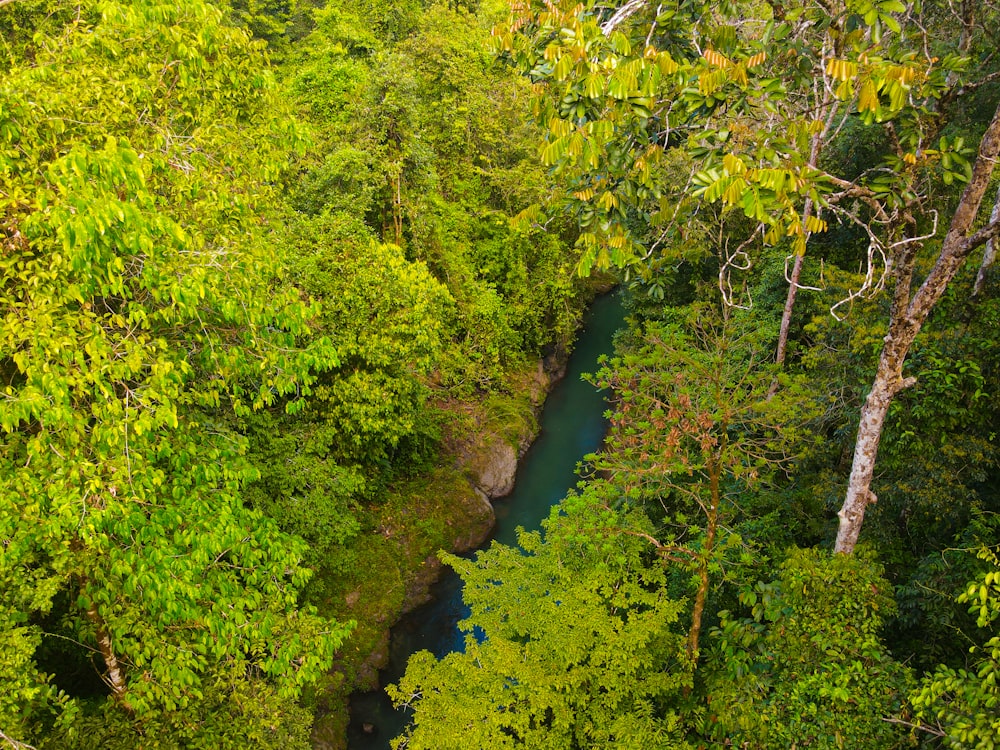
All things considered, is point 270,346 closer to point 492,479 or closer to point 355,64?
point 492,479

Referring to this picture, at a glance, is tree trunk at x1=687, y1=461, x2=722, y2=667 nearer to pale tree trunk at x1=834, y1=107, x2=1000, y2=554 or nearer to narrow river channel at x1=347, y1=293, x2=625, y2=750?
pale tree trunk at x1=834, y1=107, x2=1000, y2=554

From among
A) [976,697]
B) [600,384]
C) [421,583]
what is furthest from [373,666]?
[976,697]

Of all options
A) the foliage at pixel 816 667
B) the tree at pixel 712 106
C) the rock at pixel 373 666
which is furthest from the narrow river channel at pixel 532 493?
the tree at pixel 712 106

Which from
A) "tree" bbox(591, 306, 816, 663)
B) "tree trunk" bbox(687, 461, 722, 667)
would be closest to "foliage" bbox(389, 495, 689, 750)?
"tree trunk" bbox(687, 461, 722, 667)

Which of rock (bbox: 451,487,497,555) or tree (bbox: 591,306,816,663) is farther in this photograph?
rock (bbox: 451,487,497,555)

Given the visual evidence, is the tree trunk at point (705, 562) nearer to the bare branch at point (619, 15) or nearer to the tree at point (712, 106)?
the tree at point (712, 106)

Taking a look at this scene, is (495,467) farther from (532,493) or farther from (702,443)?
(702,443)
